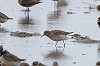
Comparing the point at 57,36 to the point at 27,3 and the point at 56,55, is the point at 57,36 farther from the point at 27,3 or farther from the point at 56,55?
the point at 27,3

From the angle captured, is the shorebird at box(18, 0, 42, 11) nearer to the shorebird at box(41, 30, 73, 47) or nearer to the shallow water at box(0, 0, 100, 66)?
the shallow water at box(0, 0, 100, 66)

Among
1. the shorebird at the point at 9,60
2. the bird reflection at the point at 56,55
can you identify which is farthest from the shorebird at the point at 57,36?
the shorebird at the point at 9,60

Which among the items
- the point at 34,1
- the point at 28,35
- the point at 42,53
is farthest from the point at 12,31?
the point at 34,1

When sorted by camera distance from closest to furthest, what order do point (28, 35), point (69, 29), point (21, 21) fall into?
point (28, 35)
point (69, 29)
point (21, 21)

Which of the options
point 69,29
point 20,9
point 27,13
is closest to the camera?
point 69,29

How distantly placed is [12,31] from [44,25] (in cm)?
155

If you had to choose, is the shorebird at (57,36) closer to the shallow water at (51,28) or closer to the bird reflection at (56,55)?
the shallow water at (51,28)

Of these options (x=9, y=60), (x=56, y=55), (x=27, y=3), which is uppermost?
(x=27, y=3)

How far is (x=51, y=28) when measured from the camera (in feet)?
52.7

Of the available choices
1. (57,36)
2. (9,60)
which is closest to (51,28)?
(57,36)

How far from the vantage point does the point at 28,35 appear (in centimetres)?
1482

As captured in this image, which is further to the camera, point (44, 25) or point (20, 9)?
point (20, 9)

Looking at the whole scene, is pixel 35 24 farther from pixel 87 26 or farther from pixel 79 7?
pixel 79 7

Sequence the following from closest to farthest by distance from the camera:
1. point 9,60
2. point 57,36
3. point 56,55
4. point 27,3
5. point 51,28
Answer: point 9,60 < point 56,55 < point 57,36 < point 51,28 < point 27,3
